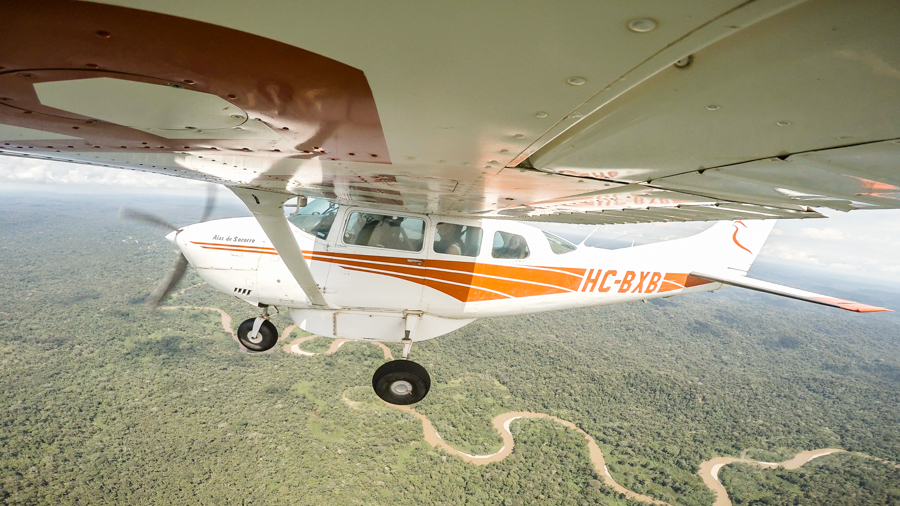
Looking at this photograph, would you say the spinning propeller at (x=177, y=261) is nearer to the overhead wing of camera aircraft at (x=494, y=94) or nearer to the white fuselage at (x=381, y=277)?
the white fuselage at (x=381, y=277)

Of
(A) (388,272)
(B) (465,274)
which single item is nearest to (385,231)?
(A) (388,272)

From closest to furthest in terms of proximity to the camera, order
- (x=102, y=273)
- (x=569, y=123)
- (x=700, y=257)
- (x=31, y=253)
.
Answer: (x=569, y=123), (x=700, y=257), (x=102, y=273), (x=31, y=253)

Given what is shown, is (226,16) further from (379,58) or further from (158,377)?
(158,377)

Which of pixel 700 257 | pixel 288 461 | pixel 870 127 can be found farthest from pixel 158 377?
pixel 870 127

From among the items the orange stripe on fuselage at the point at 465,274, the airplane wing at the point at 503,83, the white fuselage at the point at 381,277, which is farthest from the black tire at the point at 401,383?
the airplane wing at the point at 503,83

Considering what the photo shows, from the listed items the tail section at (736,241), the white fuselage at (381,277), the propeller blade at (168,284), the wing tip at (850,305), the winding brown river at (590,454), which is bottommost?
the winding brown river at (590,454)
